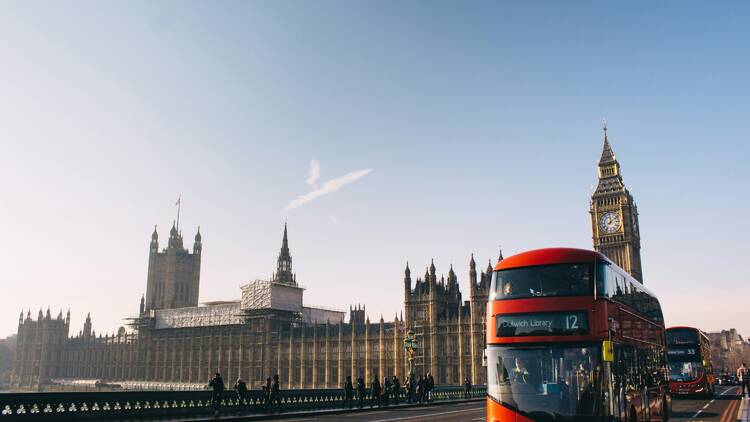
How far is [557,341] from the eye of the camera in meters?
12.8

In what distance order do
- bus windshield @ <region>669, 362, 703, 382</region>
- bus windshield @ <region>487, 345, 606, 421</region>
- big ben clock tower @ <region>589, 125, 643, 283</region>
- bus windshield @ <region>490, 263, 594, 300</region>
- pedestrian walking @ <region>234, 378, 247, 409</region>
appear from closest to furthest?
bus windshield @ <region>487, 345, 606, 421</region>, bus windshield @ <region>490, 263, 594, 300</region>, pedestrian walking @ <region>234, 378, 247, 409</region>, bus windshield @ <region>669, 362, 703, 382</region>, big ben clock tower @ <region>589, 125, 643, 283</region>

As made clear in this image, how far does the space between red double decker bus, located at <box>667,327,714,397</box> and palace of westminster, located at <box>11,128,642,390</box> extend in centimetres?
4443

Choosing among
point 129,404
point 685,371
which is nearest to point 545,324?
point 129,404

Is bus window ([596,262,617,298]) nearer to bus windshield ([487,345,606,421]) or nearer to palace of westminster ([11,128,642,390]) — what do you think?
bus windshield ([487,345,606,421])

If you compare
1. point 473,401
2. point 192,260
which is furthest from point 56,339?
point 473,401

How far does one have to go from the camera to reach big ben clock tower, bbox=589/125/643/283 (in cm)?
9781

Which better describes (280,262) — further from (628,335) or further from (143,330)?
(628,335)

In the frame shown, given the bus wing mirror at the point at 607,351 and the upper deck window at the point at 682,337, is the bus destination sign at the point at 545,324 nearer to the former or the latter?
the bus wing mirror at the point at 607,351

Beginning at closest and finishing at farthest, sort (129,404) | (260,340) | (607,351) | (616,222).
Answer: (607,351)
(129,404)
(616,222)
(260,340)

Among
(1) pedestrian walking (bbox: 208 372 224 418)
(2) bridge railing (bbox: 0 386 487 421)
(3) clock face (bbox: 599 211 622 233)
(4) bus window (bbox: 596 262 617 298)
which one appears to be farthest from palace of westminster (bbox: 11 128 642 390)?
(4) bus window (bbox: 596 262 617 298)

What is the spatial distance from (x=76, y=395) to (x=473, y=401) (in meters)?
27.6

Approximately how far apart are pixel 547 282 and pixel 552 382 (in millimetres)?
2227

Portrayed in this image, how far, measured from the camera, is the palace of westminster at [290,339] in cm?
8525

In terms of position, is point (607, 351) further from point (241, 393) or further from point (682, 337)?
point (682, 337)
